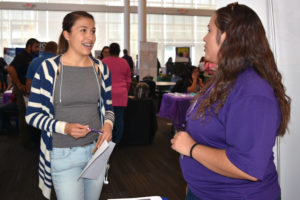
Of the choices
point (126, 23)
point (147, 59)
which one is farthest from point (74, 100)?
point (126, 23)

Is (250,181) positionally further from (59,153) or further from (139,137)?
(139,137)

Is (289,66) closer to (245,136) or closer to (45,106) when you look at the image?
(245,136)

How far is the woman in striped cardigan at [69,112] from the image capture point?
151 centimetres

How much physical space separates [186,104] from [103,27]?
462 inches

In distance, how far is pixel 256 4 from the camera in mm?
1758

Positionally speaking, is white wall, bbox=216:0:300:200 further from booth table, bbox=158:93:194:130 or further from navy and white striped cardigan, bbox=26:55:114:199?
booth table, bbox=158:93:194:130

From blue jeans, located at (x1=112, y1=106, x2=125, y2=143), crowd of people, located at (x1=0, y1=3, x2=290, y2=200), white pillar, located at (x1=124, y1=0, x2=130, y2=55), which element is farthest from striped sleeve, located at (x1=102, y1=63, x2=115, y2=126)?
white pillar, located at (x1=124, y1=0, x2=130, y2=55)

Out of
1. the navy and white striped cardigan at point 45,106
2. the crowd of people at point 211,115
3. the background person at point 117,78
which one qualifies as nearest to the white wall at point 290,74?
the crowd of people at point 211,115

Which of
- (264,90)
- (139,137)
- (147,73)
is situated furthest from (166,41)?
(264,90)

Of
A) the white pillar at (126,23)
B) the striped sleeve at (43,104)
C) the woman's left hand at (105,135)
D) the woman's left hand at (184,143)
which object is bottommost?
the woman's left hand at (105,135)

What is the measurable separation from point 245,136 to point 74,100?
989 millimetres

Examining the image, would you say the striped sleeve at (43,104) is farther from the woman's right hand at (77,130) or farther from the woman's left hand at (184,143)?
the woman's left hand at (184,143)

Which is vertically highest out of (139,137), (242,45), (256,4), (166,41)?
(166,41)

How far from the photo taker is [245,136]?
32.9 inches
